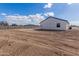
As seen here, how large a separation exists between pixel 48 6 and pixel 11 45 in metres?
0.63

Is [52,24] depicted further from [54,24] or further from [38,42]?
[38,42]

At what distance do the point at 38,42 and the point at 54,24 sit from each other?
0.28 meters

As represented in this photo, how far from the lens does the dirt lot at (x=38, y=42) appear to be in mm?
3342

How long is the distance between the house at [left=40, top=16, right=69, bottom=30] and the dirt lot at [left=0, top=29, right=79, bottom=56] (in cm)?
6

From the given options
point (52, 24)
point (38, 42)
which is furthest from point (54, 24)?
point (38, 42)

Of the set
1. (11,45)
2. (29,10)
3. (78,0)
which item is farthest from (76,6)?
(11,45)

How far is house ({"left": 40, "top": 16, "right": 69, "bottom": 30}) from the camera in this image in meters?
3.38

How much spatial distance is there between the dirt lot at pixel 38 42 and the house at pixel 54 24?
6cm

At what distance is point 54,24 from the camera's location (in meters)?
3.41

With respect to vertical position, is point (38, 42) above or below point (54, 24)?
below

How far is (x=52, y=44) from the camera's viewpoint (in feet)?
11.1

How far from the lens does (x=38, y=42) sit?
3393 mm

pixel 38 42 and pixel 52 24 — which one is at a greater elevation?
pixel 52 24

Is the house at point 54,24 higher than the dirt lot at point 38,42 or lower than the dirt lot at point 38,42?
higher
